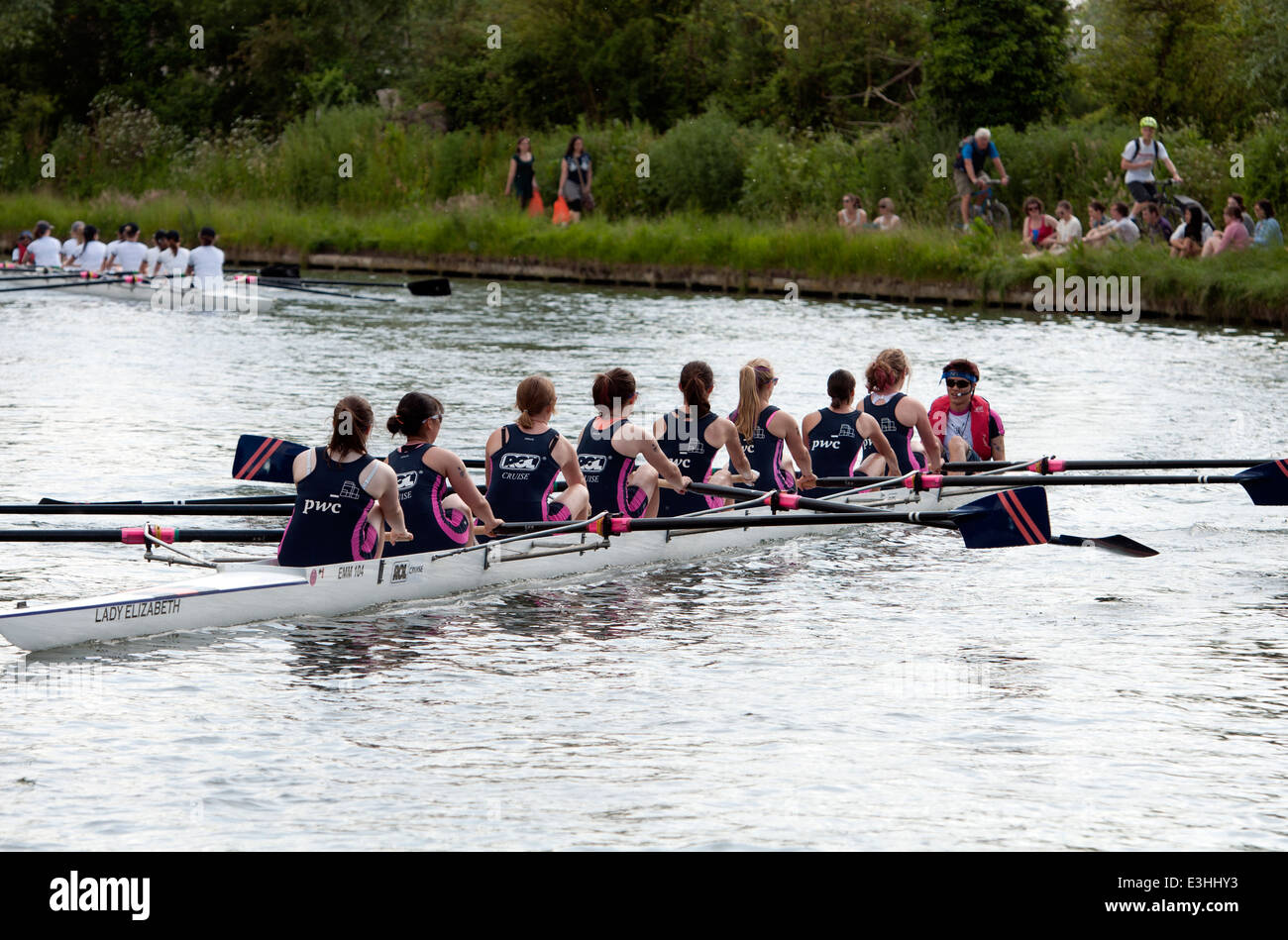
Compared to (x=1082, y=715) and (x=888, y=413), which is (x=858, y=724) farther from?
(x=888, y=413)

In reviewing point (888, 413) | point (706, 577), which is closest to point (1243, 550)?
point (888, 413)

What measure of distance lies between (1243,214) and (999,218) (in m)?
5.45

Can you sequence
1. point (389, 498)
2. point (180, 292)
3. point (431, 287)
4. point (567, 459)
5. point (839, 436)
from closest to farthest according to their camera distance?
Result: point (389, 498), point (567, 459), point (839, 436), point (431, 287), point (180, 292)

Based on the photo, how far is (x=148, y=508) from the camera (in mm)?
11008

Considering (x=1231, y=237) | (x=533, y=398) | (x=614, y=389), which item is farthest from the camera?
(x=1231, y=237)

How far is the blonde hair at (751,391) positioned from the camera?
12.8 m

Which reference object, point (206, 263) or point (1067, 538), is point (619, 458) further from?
point (206, 263)

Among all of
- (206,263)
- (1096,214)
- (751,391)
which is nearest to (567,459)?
(751,391)

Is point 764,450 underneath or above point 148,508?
above

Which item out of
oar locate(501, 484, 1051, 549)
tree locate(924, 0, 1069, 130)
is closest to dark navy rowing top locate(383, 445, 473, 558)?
oar locate(501, 484, 1051, 549)

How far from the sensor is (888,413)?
13.9 metres

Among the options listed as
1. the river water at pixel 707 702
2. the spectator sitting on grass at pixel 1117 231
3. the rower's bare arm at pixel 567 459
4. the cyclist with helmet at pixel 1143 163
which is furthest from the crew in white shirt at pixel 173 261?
the rower's bare arm at pixel 567 459

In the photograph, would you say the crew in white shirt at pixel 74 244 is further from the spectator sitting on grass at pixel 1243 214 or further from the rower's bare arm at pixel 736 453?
the rower's bare arm at pixel 736 453
